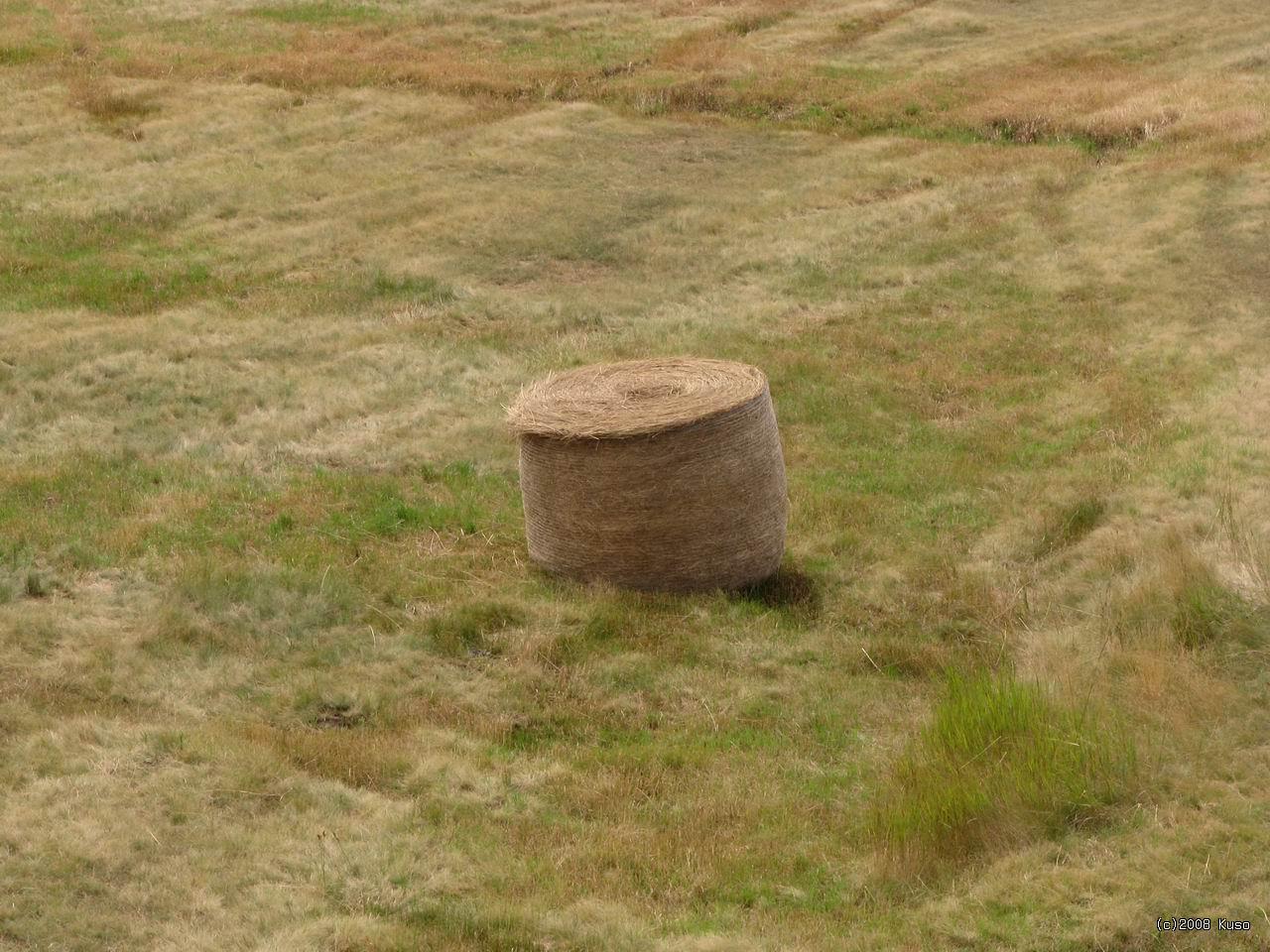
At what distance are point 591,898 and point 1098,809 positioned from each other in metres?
2.52

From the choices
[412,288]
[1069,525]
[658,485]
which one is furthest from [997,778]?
[412,288]


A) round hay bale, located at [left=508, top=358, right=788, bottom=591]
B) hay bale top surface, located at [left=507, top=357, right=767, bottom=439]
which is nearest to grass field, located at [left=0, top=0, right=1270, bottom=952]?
round hay bale, located at [left=508, top=358, right=788, bottom=591]

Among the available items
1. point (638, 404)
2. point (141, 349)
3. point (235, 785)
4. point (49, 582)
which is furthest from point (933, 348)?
point (235, 785)

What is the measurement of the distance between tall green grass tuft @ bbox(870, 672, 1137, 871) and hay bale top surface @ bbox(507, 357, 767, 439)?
152 inches

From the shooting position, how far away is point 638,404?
39.1ft

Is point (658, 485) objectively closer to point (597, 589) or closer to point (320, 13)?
point (597, 589)

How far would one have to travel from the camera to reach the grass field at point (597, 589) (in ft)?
24.8

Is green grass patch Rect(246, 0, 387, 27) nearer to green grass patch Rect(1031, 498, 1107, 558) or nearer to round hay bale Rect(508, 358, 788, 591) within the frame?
round hay bale Rect(508, 358, 788, 591)

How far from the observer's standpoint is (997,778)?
7.79m

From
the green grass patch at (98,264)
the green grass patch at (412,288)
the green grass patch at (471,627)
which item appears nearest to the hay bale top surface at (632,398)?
the green grass patch at (471,627)

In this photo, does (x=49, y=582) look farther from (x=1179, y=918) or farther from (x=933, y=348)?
(x=933, y=348)

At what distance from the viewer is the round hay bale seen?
11.5m

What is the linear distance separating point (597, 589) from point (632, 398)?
5.19 ft

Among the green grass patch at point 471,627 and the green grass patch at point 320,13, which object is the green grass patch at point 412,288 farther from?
the green grass patch at point 320,13
